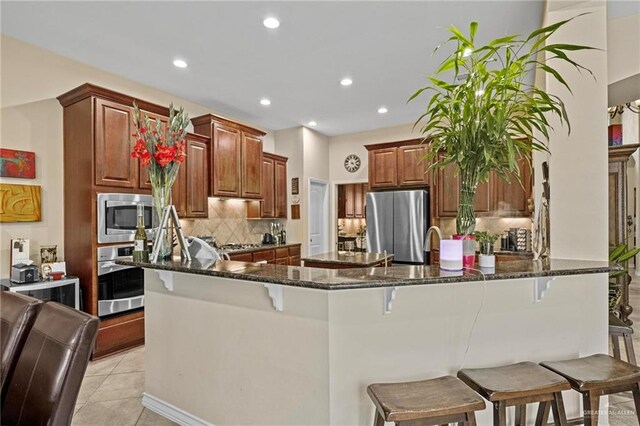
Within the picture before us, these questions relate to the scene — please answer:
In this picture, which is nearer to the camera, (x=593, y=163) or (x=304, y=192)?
(x=593, y=163)

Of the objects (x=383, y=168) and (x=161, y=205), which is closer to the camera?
(x=161, y=205)

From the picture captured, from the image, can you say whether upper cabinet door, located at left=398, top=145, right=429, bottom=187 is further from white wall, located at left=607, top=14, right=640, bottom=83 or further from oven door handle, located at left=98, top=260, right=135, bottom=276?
oven door handle, located at left=98, top=260, right=135, bottom=276

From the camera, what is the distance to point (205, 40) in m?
3.33

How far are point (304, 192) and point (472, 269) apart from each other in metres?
4.82

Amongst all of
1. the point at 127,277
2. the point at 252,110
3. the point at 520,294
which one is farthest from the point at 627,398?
the point at 252,110

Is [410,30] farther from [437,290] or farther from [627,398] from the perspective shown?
[627,398]

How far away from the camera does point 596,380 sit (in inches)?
61.2

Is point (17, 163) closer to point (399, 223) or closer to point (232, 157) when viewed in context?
point (232, 157)

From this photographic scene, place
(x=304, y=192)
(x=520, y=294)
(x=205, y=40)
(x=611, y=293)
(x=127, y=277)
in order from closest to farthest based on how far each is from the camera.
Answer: (x=520, y=294)
(x=611, y=293)
(x=205, y=40)
(x=127, y=277)
(x=304, y=192)

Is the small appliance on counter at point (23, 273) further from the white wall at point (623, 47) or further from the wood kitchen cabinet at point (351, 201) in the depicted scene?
the wood kitchen cabinet at point (351, 201)

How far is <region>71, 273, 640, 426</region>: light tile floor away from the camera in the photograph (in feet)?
7.55

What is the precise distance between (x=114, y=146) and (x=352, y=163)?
4.46 meters

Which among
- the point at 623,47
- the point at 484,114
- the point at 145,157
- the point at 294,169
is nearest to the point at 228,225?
the point at 294,169

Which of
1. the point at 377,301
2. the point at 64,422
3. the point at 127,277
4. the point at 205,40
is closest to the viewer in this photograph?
the point at 64,422
